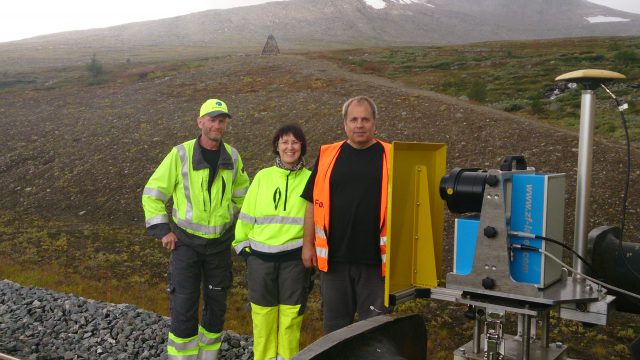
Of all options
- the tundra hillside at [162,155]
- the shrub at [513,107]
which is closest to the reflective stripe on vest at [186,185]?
the tundra hillside at [162,155]

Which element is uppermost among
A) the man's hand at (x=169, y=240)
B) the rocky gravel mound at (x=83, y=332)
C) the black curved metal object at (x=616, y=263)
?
the black curved metal object at (x=616, y=263)

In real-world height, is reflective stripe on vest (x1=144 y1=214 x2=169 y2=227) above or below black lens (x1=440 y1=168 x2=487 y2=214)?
below

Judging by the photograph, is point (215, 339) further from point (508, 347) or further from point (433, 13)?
point (433, 13)

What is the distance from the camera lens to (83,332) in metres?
6.13

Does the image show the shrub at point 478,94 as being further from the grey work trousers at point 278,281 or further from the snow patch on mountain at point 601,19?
the snow patch on mountain at point 601,19

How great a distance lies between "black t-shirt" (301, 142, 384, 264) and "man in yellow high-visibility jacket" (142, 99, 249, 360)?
1403mm

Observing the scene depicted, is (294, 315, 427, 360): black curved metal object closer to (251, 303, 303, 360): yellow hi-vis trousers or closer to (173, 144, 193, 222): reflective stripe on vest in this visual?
(251, 303, 303, 360): yellow hi-vis trousers

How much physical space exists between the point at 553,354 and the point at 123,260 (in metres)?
9.21

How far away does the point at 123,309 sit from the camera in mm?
6586

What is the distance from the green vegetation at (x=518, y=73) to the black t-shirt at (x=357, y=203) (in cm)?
1222

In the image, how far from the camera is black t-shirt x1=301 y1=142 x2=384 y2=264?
12.6 ft

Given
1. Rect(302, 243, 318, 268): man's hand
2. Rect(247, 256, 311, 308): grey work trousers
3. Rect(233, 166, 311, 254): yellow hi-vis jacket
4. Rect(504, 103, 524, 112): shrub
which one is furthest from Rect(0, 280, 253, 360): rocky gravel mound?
Rect(504, 103, 524, 112): shrub

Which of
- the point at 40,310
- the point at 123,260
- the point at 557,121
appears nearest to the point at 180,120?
the point at 123,260

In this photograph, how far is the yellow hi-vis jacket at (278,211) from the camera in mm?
4422
